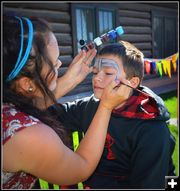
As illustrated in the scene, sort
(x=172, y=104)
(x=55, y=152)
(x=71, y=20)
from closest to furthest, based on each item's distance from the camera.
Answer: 1. (x=55, y=152)
2. (x=71, y=20)
3. (x=172, y=104)

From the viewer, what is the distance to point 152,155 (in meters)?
1.32

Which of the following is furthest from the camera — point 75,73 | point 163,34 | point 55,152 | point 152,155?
point 163,34

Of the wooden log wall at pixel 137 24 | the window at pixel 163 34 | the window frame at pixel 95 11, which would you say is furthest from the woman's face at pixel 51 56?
the window at pixel 163 34

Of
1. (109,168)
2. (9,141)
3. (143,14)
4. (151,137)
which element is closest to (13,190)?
(9,141)

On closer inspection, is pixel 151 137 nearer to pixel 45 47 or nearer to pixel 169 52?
pixel 45 47

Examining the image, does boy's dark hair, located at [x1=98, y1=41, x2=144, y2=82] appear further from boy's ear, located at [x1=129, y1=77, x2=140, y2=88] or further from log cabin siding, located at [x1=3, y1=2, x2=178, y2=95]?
A: log cabin siding, located at [x1=3, y1=2, x2=178, y2=95]

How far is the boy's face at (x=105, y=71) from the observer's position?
1.49 m

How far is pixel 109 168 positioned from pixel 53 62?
0.58m

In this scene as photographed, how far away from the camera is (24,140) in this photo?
3.41 ft

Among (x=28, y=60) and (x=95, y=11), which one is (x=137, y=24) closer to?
(x=95, y=11)

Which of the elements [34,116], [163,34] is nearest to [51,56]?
[34,116]

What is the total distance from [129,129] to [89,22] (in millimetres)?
3470

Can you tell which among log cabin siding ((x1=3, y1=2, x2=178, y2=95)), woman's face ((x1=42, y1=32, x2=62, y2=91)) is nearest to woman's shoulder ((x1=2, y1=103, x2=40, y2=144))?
woman's face ((x1=42, y1=32, x2=62, y2=91))

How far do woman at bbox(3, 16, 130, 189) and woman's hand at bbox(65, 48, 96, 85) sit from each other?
0.39 m
